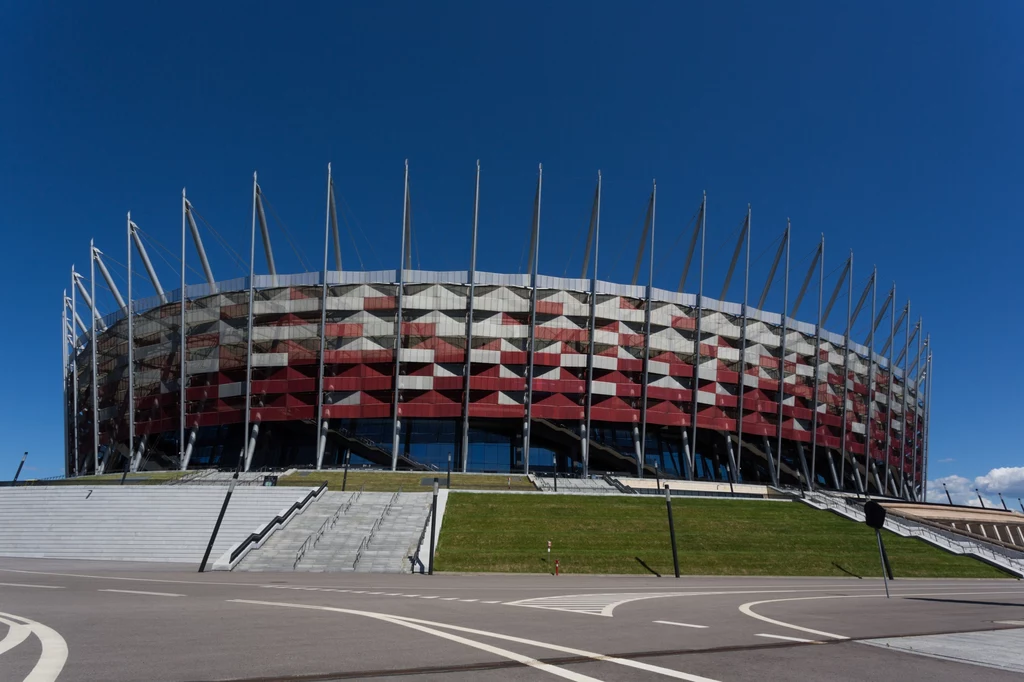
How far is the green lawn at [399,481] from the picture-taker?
50.4m

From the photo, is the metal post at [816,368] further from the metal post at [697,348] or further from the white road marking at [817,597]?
the white road marking at [817,597]

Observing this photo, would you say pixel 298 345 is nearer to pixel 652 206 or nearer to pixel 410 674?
pixel 652 206

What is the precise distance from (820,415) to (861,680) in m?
86.9

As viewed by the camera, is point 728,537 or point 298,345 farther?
point 298,345

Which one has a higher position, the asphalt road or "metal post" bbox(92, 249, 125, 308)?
"metal post" bbox(92, 249, 125, 308)

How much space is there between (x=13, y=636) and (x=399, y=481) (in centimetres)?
4489

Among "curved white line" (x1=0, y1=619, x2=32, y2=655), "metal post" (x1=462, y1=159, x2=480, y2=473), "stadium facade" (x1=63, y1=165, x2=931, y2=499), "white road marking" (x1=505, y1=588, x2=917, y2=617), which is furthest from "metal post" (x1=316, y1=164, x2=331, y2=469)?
"curved white line" (x1=0, y1=619, x2=32, y2=655)

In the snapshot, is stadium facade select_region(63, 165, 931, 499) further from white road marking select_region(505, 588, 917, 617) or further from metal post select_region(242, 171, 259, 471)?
white road marking select_region(505, 588, 917, 617)

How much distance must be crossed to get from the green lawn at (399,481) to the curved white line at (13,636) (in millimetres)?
35617

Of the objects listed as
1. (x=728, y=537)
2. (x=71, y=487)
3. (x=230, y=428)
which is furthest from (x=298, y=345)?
(x=728, y=537)

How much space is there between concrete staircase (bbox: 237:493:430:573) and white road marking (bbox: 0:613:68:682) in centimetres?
2043

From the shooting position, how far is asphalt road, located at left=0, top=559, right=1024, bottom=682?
905 cm

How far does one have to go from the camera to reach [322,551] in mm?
34562

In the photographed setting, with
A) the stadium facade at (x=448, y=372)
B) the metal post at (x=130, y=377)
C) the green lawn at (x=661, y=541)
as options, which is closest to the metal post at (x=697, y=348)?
the stadium facade at (x=448, y=372)
